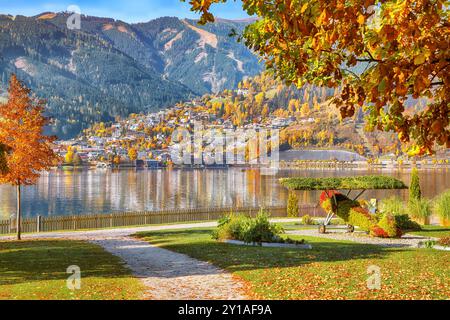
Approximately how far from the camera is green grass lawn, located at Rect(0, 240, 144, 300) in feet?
37.5

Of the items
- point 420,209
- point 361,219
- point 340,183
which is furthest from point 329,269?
point 420,209

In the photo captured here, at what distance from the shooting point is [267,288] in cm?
1187

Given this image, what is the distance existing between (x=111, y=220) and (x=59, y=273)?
21731 mm

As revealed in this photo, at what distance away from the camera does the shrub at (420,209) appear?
1298 inches

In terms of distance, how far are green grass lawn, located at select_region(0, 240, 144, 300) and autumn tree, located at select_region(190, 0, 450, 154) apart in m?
6.72

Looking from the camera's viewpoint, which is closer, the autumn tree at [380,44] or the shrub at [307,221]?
the autumn tree at [380,44]

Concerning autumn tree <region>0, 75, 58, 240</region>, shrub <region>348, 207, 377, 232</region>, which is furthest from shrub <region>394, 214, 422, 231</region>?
autumn tree <region>0, 75, 58, 240</region>

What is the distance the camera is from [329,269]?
46.7 feet

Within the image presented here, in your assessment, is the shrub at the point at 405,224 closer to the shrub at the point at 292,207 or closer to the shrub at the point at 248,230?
the shrub at the point at 248,230

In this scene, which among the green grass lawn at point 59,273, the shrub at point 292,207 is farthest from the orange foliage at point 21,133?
the shrub at point 292,207

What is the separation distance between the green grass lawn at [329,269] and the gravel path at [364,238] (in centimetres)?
228

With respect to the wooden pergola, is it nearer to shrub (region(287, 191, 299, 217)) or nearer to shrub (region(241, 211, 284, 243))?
shrub (region(241, 211, 284, 243))
